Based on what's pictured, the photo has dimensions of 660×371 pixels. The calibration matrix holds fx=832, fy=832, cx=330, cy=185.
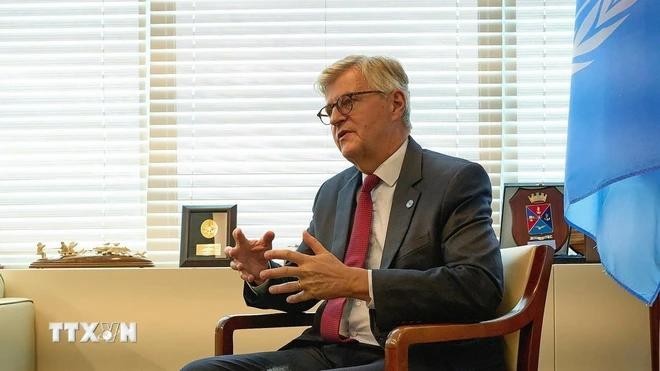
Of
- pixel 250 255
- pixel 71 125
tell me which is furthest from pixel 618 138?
pixel 71 125

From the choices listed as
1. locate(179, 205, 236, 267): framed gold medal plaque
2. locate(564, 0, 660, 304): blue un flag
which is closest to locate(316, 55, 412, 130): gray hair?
locate(564, 0, 660, 304): blue un flag

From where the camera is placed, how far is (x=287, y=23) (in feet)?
11.7

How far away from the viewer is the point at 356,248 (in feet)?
7.76

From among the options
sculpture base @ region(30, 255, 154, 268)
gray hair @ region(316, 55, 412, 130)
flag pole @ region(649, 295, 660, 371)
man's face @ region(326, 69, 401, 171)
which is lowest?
flag pole @ region(649, 295, 660, 371)

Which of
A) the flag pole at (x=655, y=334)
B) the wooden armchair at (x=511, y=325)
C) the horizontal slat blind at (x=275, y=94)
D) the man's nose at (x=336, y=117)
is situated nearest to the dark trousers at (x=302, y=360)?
the wooden armchair at (x=511, y=325)

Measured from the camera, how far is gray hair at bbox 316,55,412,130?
241cm

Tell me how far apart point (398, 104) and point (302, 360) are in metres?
0.79

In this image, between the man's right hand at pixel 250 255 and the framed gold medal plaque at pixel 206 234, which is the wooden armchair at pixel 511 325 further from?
the framed gold medal plaque at pixel 206 234

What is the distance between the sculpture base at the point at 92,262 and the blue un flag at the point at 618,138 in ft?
5.67

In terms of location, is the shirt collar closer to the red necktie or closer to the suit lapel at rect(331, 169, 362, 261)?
the red necktie

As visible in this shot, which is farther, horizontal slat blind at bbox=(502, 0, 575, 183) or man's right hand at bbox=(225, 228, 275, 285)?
horizontal slat blind at bbox=(502, 0, 575, 183)

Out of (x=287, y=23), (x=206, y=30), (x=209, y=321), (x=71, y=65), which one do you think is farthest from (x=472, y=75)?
(x=71, y=65)

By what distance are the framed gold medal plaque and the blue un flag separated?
1.47m

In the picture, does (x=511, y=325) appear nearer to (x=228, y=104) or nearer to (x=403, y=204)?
(x=403, y=204)
